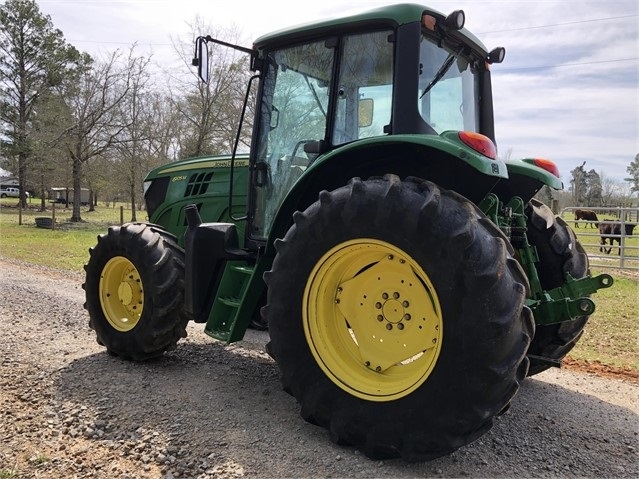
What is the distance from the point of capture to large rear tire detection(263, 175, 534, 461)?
2.64m

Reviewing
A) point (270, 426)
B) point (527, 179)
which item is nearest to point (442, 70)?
point (527, 179)

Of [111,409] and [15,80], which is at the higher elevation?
[15,80]

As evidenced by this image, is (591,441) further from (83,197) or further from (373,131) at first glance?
(83,197)

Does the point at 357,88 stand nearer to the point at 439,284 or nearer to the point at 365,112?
the point at 365,112

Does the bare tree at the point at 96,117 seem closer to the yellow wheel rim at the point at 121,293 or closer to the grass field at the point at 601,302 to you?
the grass field at the point at 601,302

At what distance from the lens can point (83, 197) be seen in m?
62.8

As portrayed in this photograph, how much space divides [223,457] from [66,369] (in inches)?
83.7

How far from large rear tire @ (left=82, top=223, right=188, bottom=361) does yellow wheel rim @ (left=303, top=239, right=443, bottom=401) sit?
5.30 feet

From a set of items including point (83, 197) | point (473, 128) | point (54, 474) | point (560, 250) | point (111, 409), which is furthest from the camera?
point (83, 197)

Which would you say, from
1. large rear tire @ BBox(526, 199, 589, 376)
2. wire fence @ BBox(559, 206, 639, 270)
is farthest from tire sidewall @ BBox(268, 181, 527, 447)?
wire fence @ BBox(559, 206, 639, 270)

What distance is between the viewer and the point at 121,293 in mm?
4848

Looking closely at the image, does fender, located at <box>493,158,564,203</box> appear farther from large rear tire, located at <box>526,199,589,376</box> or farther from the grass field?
the grass field

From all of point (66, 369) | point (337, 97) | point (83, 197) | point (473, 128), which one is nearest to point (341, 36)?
point (337, 97)

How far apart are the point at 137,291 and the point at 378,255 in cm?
252
